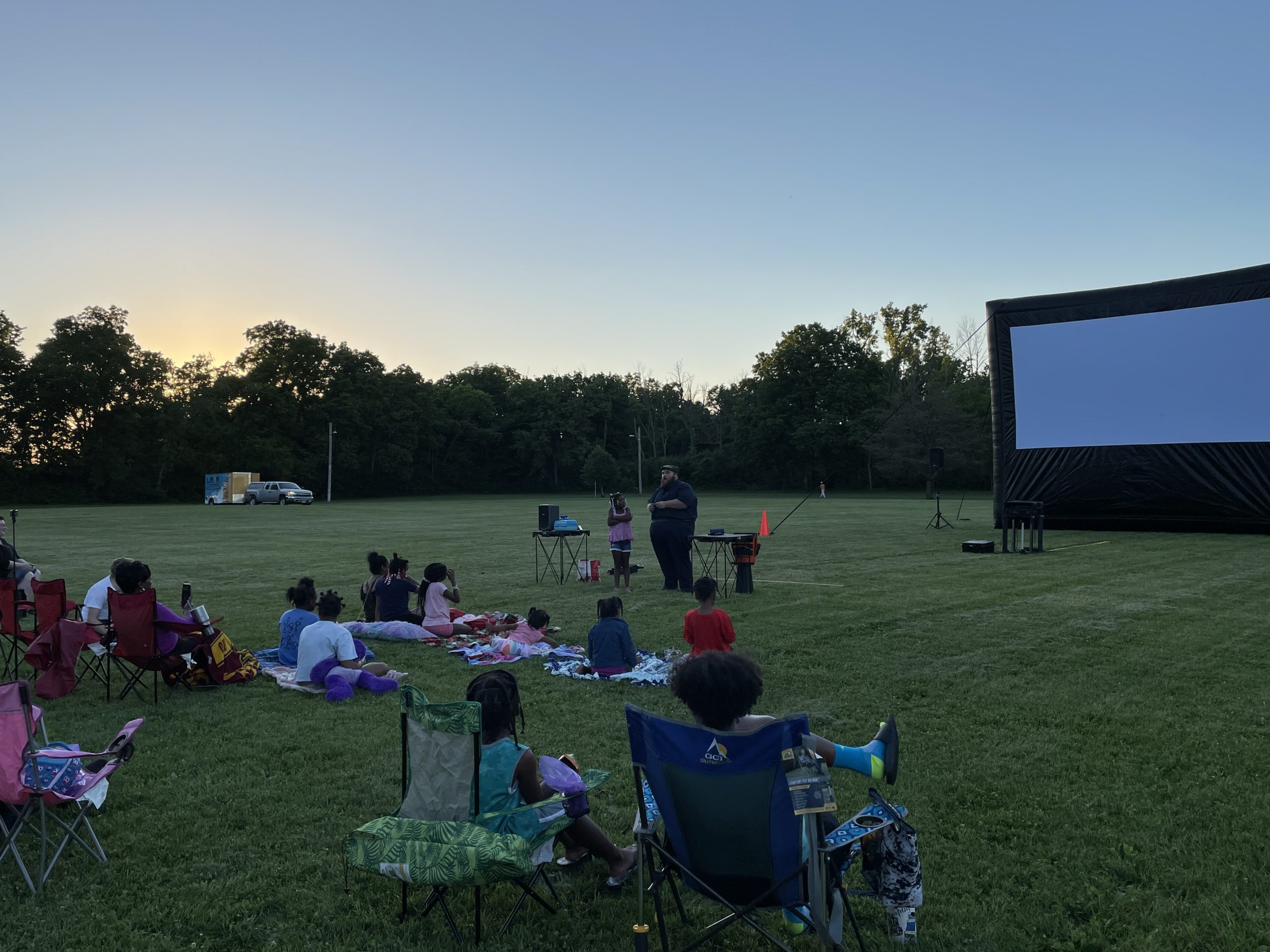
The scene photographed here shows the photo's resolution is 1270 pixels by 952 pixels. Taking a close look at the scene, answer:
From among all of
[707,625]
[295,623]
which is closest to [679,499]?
[707,625]

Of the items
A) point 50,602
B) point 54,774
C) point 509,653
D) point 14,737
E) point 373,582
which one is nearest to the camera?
point 14,737

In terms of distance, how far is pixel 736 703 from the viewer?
2.89 meters

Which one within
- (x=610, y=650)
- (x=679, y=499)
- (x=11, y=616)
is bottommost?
(x=610, y=650)

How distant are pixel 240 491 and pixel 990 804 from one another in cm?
5072

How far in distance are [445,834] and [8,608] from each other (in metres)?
6.19

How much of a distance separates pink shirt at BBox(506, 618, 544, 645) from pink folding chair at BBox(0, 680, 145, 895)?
4.36 metres

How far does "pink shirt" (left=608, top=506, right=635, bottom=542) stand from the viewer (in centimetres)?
1185

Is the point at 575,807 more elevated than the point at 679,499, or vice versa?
the point at 679,499

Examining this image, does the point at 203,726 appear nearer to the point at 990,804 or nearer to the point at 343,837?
the point at 343,837

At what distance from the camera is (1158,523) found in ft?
68.7

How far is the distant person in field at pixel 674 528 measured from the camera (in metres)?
11.3

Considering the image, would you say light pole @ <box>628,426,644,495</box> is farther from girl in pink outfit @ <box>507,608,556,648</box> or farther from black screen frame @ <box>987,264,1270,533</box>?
girl in pink outfit @ <box>507,608,556,648</box>

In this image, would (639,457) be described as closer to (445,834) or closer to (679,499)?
(679,499)

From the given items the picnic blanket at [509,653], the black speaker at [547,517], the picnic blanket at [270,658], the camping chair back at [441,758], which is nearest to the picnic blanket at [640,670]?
the picnic blanket at [509,653]
